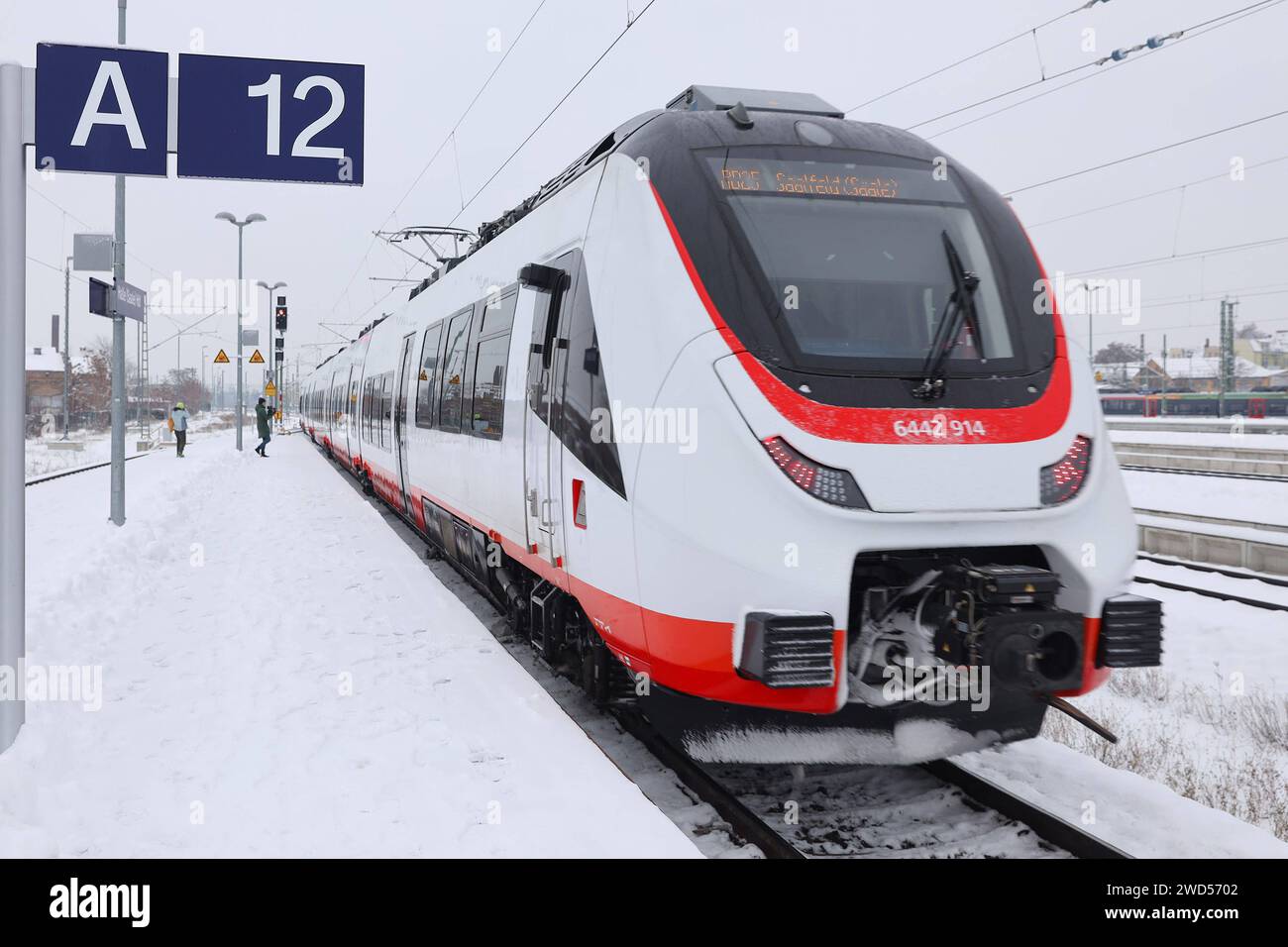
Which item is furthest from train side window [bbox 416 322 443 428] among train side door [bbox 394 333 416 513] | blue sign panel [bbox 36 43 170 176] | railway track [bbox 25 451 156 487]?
railway track [bbox 25 451 156 487]

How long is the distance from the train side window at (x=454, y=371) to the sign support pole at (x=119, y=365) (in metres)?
5.84

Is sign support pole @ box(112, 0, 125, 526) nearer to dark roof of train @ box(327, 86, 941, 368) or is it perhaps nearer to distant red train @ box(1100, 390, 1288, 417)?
dark roof of train @ box(327, 86, 941, 368)

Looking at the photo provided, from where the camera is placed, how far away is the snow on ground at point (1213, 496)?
16156 mm

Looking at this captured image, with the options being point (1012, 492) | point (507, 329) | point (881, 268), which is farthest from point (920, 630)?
point (507, 329)

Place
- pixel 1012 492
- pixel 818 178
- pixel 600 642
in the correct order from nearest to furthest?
1. pixel 1012 492
2. pixel 818 178
3. pixel 600 642

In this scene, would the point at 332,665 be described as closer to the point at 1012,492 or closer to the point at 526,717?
the point at 526,717

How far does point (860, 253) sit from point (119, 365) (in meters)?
12.2

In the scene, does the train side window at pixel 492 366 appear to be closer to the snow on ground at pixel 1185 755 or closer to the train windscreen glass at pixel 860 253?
the train windscreen glass at pixel 860 253

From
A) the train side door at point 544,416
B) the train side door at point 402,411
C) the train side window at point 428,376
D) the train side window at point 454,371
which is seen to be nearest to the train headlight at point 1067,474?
the train side door at point 544,416

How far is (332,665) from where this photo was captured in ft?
22.6

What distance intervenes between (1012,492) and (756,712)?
1484mm

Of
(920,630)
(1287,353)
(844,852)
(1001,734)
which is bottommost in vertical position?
(844,852)

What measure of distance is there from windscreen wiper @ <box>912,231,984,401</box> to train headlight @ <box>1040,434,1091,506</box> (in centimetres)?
61

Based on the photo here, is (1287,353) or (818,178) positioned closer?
(818,178)
